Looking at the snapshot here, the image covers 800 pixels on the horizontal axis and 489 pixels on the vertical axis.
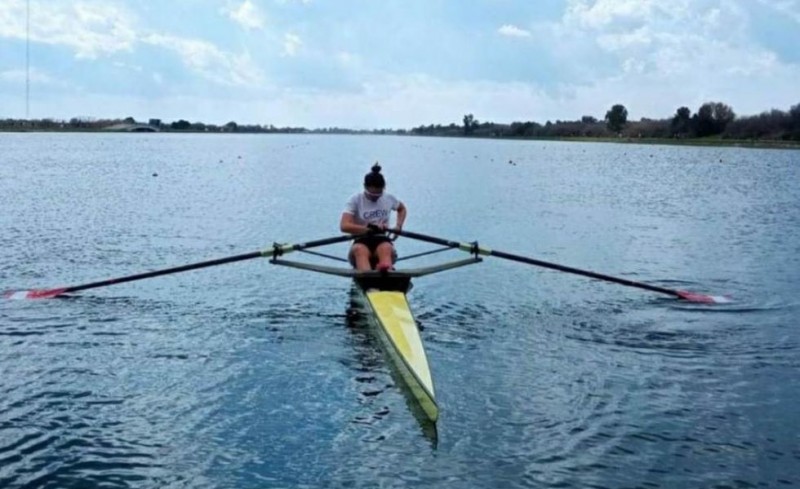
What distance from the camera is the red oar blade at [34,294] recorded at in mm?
15508

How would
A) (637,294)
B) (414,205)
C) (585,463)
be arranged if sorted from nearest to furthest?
(585,463)
(637,294)
(414,205)

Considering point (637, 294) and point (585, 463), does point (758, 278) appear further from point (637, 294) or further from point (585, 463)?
point (585, 463)

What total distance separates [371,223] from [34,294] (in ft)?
21.5

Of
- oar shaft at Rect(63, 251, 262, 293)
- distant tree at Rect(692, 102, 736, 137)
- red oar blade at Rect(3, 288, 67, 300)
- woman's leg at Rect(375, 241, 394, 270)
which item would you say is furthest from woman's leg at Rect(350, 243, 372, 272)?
distant tree at Rect(692, 102, 736, 137)

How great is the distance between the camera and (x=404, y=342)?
11.3m

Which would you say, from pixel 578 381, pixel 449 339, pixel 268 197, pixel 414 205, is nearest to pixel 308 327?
pixel 449 339

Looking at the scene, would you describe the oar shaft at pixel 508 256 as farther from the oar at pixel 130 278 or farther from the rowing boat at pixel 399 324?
the oar at pixel 130 278

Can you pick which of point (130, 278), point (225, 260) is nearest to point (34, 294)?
point (130, 278)

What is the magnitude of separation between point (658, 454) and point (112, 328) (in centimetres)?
895

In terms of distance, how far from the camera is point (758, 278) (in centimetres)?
2008

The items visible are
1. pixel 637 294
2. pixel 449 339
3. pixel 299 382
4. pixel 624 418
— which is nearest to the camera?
pixel 624 418

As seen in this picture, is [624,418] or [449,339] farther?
[449,339]

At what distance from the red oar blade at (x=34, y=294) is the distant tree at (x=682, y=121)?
186 meters

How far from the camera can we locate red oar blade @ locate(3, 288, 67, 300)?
15508 millimetres
